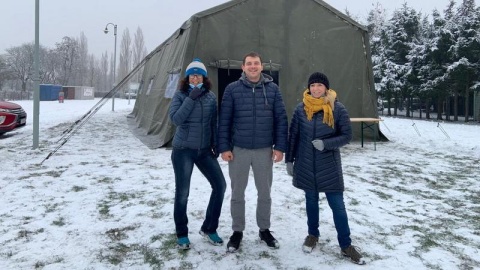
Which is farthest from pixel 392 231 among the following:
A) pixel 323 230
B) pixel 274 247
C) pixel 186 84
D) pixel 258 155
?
pixel 186 84

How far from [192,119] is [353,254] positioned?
1.85 meters

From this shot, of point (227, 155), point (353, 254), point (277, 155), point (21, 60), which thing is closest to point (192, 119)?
point (227, 155)

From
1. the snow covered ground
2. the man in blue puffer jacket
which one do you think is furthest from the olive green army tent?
the man in blue puffer jacket

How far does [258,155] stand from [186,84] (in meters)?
0.93

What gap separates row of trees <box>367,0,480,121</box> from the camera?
68.2 feet

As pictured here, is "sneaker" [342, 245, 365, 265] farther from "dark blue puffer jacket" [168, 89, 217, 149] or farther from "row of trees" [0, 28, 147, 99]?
"row of trees" [0, 28, 147, 99]

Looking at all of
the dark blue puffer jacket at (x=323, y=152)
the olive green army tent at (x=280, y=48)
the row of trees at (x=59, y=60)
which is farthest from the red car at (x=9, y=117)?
the row of trees at (x=59, y=60)

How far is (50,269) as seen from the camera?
2.82 m

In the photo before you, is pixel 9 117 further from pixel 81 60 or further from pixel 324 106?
pixel 81 60

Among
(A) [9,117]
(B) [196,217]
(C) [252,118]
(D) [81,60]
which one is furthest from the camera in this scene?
(D) [81,60]

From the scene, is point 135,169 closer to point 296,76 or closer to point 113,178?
point 113,178

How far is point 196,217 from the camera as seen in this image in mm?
3990

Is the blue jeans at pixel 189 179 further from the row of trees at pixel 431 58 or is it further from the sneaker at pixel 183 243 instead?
the row of trees at pixel 431 58

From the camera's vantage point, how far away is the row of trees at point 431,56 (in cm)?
2078
